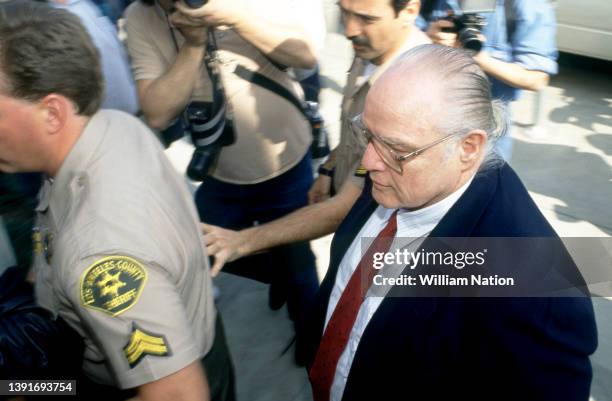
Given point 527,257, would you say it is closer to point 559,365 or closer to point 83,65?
point 559,365

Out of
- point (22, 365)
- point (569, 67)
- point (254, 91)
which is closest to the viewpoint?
point (22, 365)

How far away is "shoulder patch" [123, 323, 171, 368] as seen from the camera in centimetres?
114

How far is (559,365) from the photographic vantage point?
1.09m

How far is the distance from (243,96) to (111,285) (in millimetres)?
1310

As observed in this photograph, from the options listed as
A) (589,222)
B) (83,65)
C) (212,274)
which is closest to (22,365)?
(212,274)

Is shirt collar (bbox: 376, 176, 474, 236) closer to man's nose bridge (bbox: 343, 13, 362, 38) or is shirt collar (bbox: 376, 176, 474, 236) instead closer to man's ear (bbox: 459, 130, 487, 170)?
man's ear (bbox: 459, 130, 487, 170)

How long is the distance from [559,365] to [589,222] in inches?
116

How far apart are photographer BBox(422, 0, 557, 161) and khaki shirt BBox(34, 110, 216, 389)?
1599 mm

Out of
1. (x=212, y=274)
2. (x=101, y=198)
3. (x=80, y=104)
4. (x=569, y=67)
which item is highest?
(x=80, y=104)

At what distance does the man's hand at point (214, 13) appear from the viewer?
193 centimetres

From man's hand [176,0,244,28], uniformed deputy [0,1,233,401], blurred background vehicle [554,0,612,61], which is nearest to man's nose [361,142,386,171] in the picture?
uniformed deputy [0,1,233,401]

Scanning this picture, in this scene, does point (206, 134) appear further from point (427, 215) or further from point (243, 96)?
point (427, 215)

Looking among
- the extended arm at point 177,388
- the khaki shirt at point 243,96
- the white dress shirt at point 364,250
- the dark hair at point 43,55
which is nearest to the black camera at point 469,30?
the khaki shirt at point 243,96

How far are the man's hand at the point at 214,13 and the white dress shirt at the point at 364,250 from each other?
3.07ft
